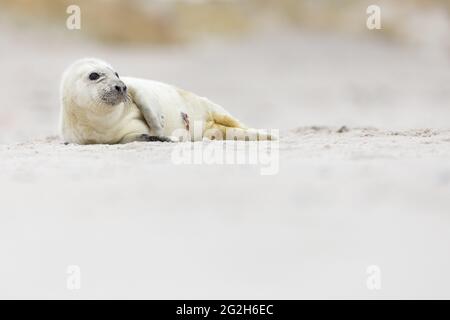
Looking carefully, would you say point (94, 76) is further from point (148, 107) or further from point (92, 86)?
point (148, 107)

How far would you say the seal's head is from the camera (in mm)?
6543

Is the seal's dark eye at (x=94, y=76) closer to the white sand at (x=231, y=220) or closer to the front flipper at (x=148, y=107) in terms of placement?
the front flipper at (x=148, y=107)

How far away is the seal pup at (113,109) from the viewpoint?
6.60 meters

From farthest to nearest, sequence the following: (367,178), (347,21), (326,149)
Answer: (347,21), (326,149), (367,178)

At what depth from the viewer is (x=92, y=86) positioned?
6621mm

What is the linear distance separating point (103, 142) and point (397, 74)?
13.1 m

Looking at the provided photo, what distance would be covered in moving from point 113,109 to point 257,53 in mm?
15200

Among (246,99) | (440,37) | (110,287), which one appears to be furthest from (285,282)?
(440,37)

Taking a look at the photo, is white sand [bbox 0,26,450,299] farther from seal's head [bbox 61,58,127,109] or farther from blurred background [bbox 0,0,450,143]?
blurred background [bbox 0,0,450,143]

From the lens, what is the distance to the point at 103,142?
22.5 feet

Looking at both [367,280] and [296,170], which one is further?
[296,170]

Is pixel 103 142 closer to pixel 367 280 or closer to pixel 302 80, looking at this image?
pixel 367 280

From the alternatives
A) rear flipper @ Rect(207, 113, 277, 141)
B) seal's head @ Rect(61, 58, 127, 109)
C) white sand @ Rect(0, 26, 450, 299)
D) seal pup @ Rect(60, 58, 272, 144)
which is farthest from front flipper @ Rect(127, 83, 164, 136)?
rear flipper @ Rect(207, 113, 277, 141)

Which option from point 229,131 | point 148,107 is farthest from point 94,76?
point 229,131
